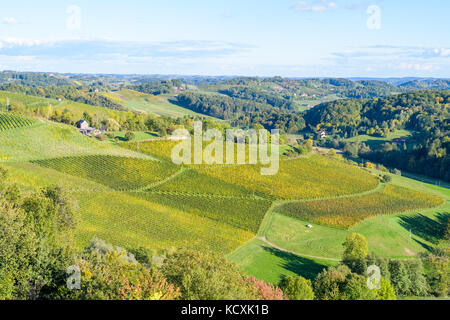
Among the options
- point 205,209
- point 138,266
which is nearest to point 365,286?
point 138,266

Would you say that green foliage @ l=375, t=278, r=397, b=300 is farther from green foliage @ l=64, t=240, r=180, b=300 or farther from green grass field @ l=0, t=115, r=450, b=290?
green foliage @ l=64, t=240, r=180, b=300

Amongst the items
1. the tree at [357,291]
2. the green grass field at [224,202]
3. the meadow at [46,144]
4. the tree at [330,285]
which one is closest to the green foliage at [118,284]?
the tree at [357,291]

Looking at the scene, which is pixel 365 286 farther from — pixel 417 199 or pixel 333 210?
pixel 417 199

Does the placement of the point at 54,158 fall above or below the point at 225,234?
above

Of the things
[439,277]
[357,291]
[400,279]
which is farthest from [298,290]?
[439,277]

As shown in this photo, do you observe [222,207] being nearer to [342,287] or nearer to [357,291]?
[342,287]

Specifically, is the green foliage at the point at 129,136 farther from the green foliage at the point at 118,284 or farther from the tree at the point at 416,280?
the tree at the point at 416,280

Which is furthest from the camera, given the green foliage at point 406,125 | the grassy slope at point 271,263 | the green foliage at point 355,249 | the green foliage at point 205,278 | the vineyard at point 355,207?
the green foliage at point 406,125
